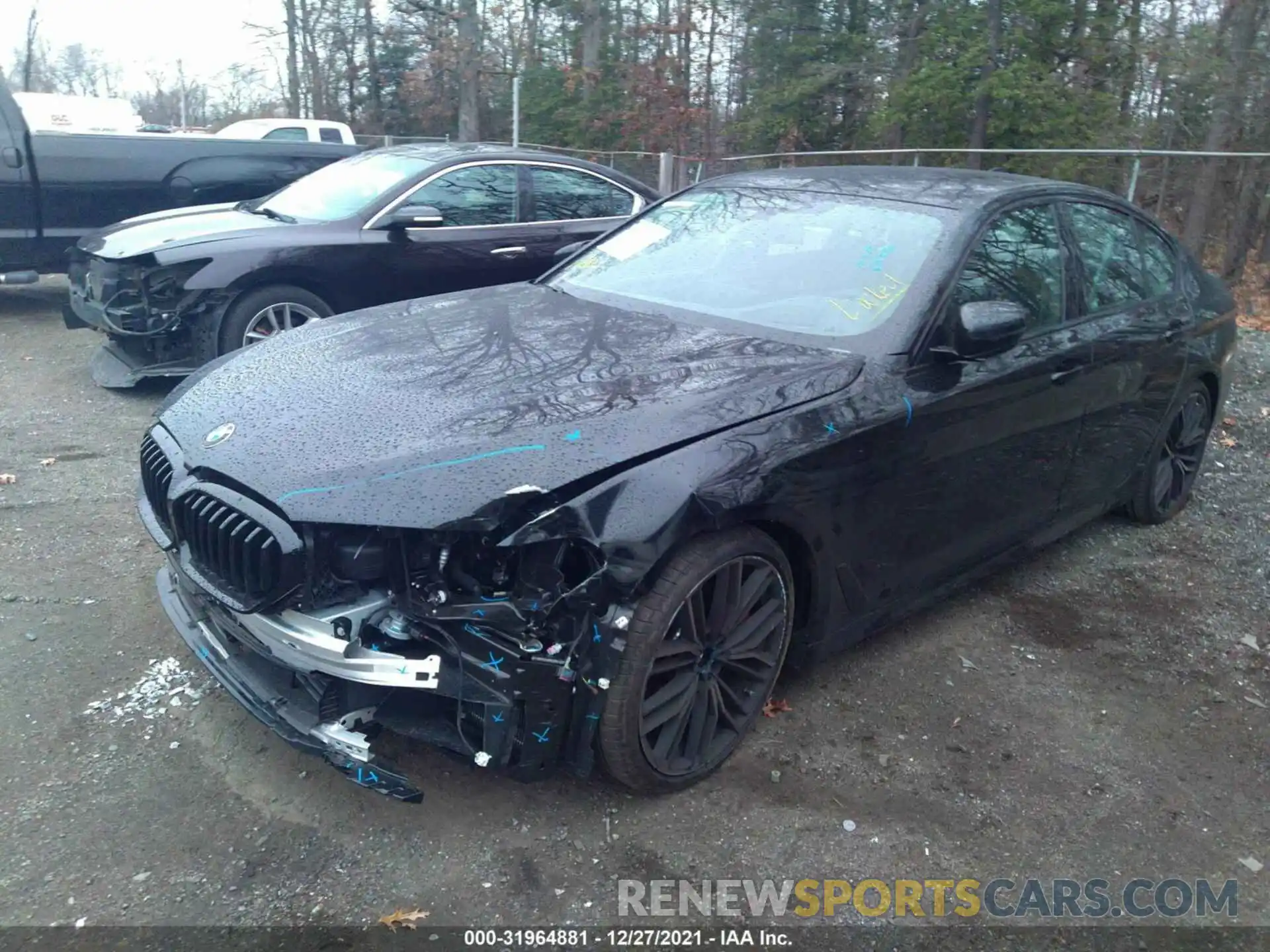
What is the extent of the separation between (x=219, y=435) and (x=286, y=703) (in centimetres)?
81

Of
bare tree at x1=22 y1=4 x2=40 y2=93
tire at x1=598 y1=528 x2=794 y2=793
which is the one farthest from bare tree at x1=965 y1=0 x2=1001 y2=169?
bare tree at x1=22 y1=4 x2=40 y2=93

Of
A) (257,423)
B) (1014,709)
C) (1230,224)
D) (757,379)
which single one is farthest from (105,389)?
(1230,224)

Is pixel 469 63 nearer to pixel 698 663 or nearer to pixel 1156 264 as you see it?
pixel 1156 264

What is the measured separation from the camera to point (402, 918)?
2.59 m

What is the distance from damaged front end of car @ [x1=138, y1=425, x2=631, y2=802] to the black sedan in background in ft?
13.5

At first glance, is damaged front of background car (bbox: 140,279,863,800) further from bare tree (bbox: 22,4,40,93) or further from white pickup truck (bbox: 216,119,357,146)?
bare tree (bbox: 22,4,40,93)

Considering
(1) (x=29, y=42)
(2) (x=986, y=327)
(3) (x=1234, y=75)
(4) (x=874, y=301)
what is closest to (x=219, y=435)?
(4) (x=874, y=301)

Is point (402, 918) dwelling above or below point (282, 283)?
below

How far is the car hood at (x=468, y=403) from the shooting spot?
8.71ft

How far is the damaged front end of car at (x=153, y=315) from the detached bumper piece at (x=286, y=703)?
369 centimetres

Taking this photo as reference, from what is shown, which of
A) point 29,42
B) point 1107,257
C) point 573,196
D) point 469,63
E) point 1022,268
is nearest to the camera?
point 1022,268

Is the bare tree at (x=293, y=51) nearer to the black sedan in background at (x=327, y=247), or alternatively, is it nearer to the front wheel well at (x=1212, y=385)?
the black sedan in background at (x=327, y=247)

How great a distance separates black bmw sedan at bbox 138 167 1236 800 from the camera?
265 centimetres

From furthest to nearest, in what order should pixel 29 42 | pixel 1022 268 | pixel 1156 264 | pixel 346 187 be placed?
pixel 29 42 < pixel 346 187 < pixel 1156 264 < pixel 1022 268
